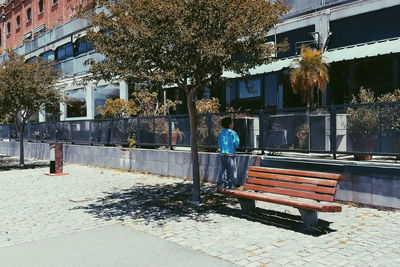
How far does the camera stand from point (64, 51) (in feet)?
92.0

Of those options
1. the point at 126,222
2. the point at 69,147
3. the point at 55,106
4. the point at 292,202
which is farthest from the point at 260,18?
the point at 69,147

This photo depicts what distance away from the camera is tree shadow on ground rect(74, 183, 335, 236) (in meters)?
6.84

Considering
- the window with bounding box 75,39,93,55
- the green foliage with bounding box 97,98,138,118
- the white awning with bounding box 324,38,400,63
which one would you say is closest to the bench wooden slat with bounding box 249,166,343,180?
the white awning with bounding box 324,38,400,63

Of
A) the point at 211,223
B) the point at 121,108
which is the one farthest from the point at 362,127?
the point at 121,108

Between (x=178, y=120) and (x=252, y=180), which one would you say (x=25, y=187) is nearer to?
(x=178, y=120)

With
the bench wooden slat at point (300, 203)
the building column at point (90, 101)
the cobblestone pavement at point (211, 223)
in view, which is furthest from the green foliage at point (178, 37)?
the building column at point (90, 101)

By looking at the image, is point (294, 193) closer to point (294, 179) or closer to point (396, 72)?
point (294, 179)

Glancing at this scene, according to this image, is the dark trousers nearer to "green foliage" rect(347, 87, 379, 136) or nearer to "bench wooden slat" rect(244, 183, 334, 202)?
"bench wooden slat" rect(244, 183, 334, 202)

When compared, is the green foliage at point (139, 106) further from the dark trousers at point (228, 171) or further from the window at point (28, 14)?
the window at point (28, 14)

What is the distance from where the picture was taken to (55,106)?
57.1 ft

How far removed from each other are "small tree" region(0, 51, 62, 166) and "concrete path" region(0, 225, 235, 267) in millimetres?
11380

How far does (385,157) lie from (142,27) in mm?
5427

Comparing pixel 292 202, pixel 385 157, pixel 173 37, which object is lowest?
pixel 292 202

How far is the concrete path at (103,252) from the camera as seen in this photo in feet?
16.0
